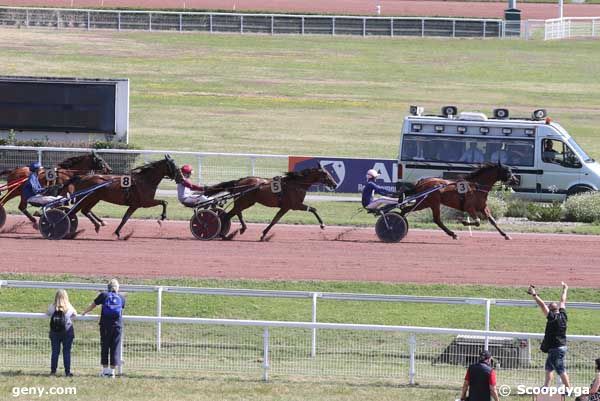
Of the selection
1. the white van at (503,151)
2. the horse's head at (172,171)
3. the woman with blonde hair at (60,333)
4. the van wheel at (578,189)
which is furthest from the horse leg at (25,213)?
the van wheel at (578,189)

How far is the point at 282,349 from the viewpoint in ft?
49.3

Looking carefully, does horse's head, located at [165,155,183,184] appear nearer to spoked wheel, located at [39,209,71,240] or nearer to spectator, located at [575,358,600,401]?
spoked wheel, located at [39,209,71,240]

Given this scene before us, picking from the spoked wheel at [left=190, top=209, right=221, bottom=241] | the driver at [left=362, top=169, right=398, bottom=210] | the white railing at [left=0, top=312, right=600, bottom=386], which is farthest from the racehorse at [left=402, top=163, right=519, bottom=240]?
the white railing at [left=0, top=312, right=600, bottom=386]

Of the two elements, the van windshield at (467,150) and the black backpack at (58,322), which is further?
the van windshield at (467,150)

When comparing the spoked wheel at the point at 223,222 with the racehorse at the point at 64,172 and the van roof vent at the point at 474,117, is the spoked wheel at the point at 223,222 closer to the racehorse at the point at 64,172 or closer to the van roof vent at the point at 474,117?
the racehorse at the point at 64,172

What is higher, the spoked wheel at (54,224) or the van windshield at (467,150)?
the van windshield at (467,150)

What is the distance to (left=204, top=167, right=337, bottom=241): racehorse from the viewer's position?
22922 mm

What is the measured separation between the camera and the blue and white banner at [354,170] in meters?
29.2

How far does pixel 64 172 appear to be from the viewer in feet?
76.6

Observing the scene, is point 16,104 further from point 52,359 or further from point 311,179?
point 52,359

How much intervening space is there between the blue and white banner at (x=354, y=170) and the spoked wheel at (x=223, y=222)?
632 centimetres

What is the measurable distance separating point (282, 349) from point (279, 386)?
1001mm

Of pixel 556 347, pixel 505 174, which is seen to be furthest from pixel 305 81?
pixel 556 347

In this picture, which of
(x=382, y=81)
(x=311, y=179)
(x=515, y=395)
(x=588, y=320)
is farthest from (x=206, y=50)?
(x=515, y=395)
